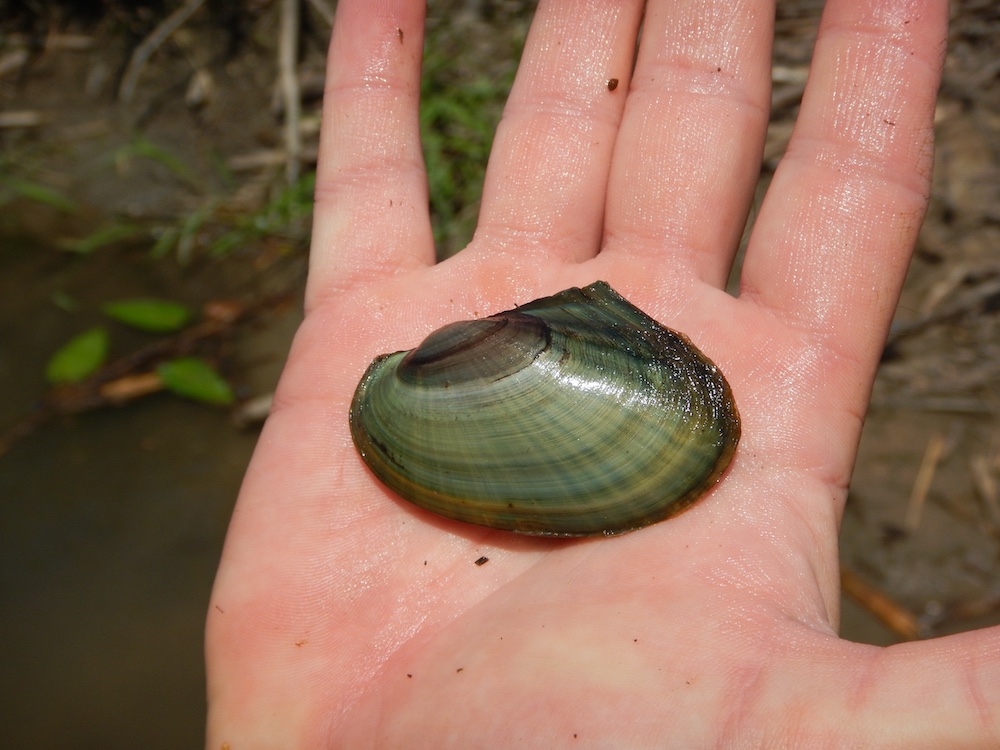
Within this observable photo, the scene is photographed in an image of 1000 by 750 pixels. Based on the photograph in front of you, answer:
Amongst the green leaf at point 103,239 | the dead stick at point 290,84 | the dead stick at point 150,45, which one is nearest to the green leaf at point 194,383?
the green leaf at point 103,239

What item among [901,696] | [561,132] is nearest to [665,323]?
[561,132]

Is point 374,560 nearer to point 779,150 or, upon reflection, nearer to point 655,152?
point 655,152

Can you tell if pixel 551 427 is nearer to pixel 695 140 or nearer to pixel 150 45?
pixel 695 140

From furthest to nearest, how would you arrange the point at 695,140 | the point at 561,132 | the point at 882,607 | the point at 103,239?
the point at 103,239 < the point at 882,607 < the point at 561,132 < the point at 695,140

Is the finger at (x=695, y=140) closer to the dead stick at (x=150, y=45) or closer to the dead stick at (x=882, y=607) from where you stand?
the dead stick at (x=882, y=607)

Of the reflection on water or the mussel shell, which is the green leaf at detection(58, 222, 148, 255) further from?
the mussel shell

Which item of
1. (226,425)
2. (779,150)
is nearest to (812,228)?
(779,150)
